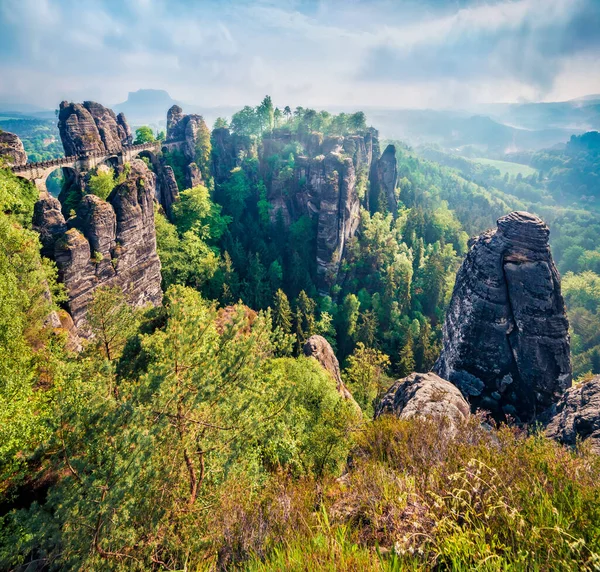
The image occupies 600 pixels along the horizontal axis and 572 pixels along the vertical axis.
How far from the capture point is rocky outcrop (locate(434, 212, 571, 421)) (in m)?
25.5

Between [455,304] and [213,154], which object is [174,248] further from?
[455,304]

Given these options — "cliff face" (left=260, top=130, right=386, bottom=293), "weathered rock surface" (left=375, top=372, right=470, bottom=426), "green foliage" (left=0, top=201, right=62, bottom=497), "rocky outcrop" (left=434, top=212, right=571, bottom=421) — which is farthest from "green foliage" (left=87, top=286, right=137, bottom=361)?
"cliff face" (left=260, top=130, right=386, bottom=293)

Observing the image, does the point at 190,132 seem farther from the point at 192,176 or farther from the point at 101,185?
the point at 101,185

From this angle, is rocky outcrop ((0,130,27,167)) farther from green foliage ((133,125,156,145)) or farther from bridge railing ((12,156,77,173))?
green foliage ((133,125,156,145))

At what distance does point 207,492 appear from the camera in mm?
Result: 9500

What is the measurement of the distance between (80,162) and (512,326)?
53455 mm

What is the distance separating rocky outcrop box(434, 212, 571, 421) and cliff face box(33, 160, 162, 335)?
94.7ft

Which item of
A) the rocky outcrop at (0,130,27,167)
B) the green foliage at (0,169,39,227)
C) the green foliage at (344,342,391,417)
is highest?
the rocky outcrop at (0,130,27,167)

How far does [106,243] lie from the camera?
30969 mm

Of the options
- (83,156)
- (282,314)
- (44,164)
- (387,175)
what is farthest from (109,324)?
(387,175)

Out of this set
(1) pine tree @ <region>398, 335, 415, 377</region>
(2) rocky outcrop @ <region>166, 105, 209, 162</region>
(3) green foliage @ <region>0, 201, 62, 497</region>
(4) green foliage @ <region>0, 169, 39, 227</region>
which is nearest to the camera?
(3) green foliage @ <region>0, 201, 62, 497</region>

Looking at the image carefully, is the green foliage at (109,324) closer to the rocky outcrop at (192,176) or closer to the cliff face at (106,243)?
the cliff face at (106,243)

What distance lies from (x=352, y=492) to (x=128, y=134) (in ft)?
244

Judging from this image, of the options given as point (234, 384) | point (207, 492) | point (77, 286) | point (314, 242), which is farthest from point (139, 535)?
point (314, 242)
